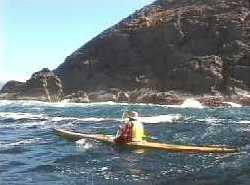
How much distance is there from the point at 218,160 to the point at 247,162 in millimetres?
1418

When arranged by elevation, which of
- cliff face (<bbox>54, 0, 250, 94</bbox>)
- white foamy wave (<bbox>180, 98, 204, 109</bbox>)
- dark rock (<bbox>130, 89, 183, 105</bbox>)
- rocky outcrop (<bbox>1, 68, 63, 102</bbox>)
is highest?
cliff face (<bbox>54, 0, 250, 94</bbox>)

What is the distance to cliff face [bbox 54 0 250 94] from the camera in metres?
87.6

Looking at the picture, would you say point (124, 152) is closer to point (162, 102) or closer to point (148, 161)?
point (148, 161)

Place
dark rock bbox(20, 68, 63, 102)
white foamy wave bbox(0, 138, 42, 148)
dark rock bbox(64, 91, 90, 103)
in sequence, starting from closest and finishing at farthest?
white foamy wave bbox(0, 138, 42, 148)
dark rock bbox(64, 91, 90, 103)
dark rock bbox(20, 68, 63, 102)

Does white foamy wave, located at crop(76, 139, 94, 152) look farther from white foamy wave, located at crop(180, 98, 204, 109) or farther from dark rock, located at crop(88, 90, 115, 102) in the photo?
dark rock, located at crop(88, 90, 115, 102)

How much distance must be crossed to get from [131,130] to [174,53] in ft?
221

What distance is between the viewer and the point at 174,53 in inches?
3807

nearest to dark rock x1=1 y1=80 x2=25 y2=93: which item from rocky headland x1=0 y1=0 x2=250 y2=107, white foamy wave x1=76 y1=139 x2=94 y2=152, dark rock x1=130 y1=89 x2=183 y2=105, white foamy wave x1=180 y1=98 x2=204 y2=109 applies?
rocky headland x1=0 y1=0 x2=250 y2=107

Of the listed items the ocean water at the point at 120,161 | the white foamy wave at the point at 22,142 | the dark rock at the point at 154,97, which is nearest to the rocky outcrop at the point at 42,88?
the dark rock at the point at 154,97

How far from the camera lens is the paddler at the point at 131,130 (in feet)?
98.4

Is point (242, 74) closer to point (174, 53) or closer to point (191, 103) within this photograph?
point (191, 103)

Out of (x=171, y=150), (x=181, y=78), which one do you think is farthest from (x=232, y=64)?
(x=171, y=150)

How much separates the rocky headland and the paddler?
154 feet

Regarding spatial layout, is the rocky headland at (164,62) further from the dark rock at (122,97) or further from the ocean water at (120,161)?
the ocean water at (120,161)
